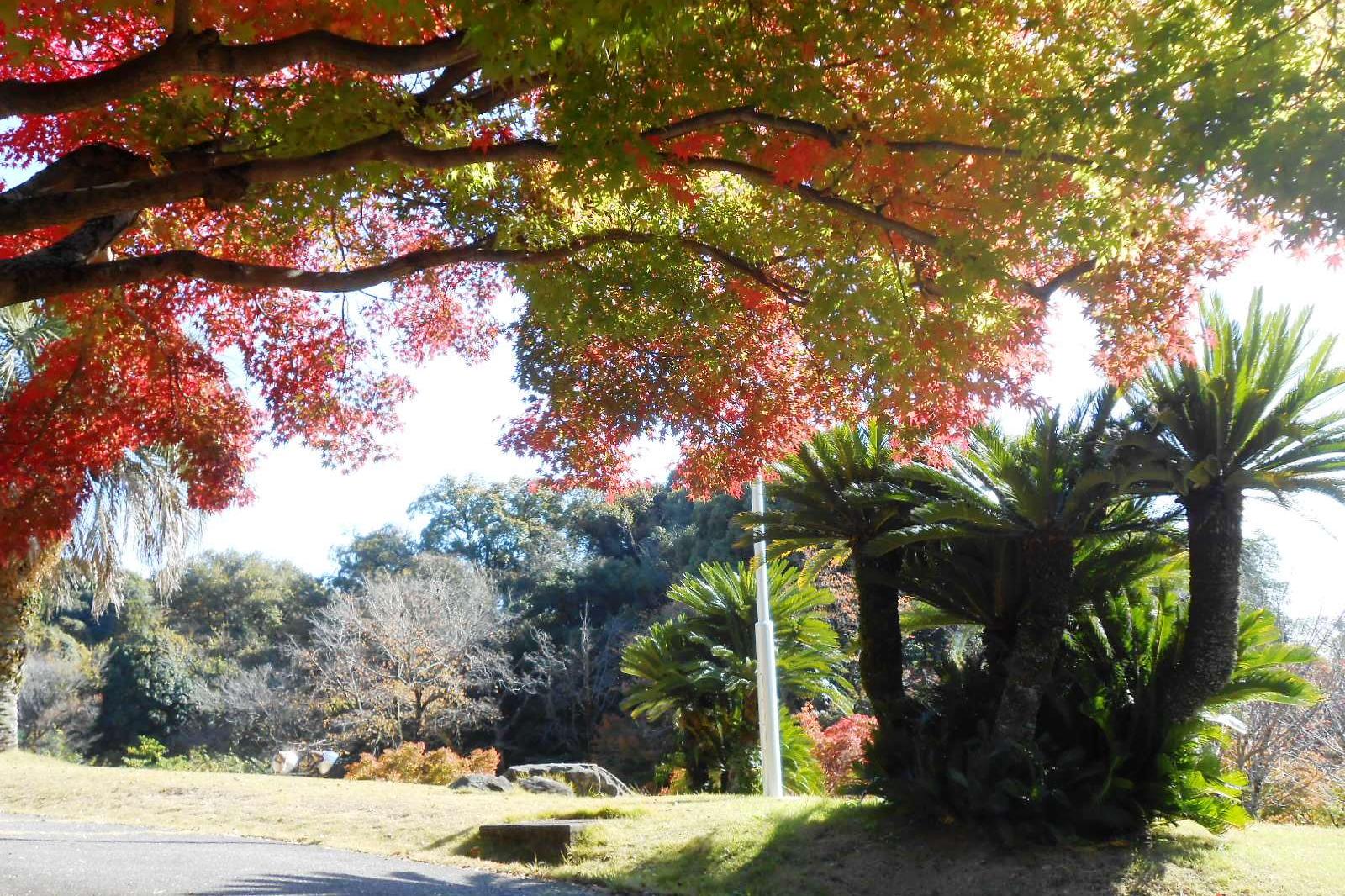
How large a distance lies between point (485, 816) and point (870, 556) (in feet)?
17.5

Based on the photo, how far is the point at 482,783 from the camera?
15906 mm

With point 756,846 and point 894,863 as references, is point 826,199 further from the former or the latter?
point 756,846

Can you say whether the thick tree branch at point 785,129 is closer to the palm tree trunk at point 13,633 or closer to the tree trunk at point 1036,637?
the tree trunk at point 1036,637

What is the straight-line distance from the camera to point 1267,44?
4816 millimetres

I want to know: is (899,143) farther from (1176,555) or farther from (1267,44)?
(1176,555)

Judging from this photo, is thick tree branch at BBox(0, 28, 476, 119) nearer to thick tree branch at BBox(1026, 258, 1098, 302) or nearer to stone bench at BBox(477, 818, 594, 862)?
thick tree branch at BBox(1026, 258, 1098, 302)

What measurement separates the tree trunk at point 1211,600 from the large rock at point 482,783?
31.9 feet

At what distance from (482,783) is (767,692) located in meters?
4.77

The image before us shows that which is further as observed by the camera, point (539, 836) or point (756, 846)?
point (539, 836)

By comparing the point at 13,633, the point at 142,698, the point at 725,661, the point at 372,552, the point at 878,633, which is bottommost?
the point at 142,698

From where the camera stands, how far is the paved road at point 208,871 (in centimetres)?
791

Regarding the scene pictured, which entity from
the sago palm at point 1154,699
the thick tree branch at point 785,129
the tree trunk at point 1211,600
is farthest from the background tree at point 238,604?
the thick tree branch at point 785,129

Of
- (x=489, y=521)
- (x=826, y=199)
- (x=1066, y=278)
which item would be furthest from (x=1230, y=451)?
(x=489, y=521)

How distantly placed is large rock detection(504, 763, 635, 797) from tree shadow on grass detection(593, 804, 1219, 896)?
690 centimetres
